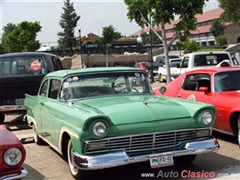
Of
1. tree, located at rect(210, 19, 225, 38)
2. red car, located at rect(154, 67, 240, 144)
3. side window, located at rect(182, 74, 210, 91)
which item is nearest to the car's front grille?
red car, located at rect(154, 67, 240, 144)

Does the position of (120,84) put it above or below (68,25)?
below

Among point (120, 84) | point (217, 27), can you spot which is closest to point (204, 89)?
point (120, 84)

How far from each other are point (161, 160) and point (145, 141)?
0.31m

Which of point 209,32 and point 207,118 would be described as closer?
point 207,118

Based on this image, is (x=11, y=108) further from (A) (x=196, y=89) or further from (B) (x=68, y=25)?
(B) (x=68, y=25)

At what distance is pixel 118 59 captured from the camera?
138ft

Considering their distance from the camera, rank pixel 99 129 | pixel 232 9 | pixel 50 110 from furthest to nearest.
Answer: pixel 232 9 → pixel 50 110 → pixel 99 129

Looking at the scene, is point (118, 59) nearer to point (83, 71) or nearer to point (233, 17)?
point (233, 17)

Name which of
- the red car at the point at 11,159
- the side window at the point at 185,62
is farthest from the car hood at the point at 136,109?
the side window at the point at 185,62

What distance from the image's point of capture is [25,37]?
34.4 m

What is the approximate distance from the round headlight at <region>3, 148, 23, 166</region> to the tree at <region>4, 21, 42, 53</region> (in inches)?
1236

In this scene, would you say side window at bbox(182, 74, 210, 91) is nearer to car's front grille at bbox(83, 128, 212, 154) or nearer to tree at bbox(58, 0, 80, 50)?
car's front grille at bbox(83, 128, 212, 154)

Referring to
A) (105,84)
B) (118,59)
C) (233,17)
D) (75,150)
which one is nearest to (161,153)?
(75,150)

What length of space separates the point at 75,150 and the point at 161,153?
42.5 inches
